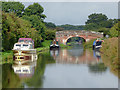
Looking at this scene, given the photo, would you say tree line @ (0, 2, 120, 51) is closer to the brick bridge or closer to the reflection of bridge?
the brick bridge

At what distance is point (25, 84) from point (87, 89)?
3511 millimetres

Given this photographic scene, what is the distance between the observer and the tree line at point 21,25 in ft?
122

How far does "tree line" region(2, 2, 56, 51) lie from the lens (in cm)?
3706

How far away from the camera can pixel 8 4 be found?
286 ft

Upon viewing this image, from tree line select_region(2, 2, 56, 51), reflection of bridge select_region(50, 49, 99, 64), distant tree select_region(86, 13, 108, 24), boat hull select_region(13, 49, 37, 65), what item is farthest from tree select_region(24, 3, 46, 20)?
distant tree select_region(86, 13, 108, 24)

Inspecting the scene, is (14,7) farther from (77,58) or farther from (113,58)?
(113,58)

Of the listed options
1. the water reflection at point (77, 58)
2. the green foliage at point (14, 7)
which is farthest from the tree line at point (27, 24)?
the water reflection at point (77, 58)

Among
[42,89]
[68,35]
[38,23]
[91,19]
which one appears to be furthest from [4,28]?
[91,19]

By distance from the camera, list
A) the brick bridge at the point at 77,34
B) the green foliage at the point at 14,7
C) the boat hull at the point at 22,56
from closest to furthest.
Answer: the boat hull at the point at 22,56 → the green foliage at the point at 14,7 → the brick bridge at the point at 77,34

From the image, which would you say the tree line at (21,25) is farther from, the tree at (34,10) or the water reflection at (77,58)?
the water reflection at (77,58)

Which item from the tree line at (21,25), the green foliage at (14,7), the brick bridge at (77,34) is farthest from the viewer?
the brick bridge at (77,34)

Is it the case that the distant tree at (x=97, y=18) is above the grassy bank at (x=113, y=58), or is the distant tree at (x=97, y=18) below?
above

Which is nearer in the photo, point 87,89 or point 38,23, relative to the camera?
point 87,89

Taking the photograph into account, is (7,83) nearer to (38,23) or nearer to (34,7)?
(38,23)
